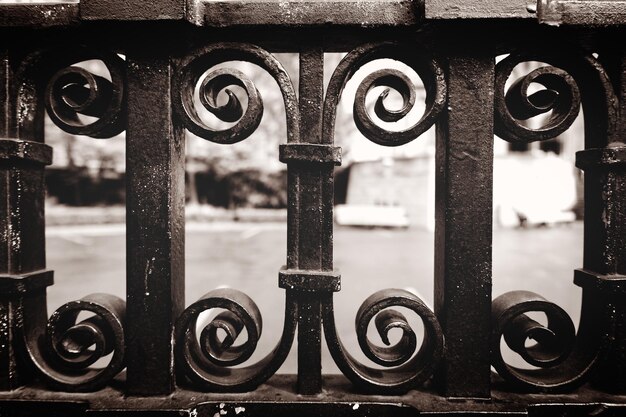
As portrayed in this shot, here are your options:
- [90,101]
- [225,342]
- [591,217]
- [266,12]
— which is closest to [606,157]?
Answer: [591,217]

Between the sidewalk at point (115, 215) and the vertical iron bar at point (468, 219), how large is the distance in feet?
47.2

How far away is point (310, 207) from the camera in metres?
0.86

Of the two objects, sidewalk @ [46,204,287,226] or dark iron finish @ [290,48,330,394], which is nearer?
dark iron finish @ [290,48,330,394]

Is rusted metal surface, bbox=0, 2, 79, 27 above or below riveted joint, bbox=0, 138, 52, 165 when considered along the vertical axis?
above

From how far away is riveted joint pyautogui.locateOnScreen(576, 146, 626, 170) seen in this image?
83 cm

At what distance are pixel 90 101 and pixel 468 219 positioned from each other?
0.83 meters

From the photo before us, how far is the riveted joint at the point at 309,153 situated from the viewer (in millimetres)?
828

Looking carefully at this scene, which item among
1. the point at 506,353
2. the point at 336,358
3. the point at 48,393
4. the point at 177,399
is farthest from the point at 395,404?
the point at 506,353

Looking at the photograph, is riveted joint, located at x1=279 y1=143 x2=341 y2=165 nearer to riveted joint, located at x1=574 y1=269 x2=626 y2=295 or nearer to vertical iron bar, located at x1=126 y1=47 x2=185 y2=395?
vertical iron bar, located at x1=126 y1=47 x2=185 y2=395

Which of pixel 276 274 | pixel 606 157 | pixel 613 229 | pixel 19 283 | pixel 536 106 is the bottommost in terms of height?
pixel 276 274

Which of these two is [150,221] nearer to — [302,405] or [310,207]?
[310,207]

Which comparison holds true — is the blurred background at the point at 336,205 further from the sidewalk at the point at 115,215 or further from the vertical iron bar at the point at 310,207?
the vertical iron bar at the point at 310,207

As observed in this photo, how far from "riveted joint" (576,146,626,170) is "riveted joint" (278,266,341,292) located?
1.92ft

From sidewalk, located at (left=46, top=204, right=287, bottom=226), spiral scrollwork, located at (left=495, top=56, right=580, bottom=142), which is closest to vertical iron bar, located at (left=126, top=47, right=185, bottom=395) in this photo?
spiral scrollwork, located at (left=495, top=56, right=580, bottom=142)
